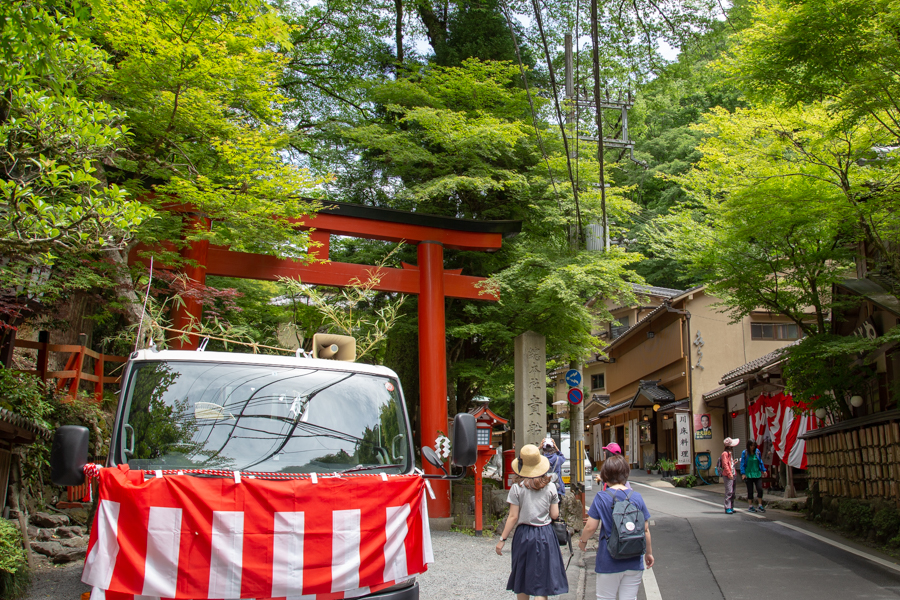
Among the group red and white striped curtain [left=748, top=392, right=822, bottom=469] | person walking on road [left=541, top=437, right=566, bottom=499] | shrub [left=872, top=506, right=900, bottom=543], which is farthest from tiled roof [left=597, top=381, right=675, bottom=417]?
person walking on road [left=541, top=437, right=566, bottom=499]

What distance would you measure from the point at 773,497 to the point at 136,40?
20.7 m

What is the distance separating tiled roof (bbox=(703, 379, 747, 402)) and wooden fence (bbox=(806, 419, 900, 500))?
7.62 m

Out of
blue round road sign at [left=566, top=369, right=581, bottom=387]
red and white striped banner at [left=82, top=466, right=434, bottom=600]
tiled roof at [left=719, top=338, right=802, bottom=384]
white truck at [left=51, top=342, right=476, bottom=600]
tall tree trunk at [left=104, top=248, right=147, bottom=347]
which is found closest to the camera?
red and white striped banner at [left=82, top=466, right=434, bottom=600]

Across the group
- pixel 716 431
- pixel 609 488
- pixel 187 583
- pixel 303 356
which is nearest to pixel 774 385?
pixel 716 431

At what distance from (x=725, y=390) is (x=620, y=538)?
73.8ft

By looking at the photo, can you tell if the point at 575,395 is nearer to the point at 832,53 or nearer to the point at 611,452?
the point at 611,452

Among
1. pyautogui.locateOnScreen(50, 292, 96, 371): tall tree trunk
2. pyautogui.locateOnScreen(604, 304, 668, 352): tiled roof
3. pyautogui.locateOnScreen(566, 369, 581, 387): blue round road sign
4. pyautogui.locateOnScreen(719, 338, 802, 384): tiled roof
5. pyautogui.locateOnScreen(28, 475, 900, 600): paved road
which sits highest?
pyautogui.locateOnScreen(604, 304, 668, 352): tiled roof

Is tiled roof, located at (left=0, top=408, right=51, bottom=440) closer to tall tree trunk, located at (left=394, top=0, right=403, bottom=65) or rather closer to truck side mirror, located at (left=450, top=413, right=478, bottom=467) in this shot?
truck side mirror, located at (left=450, top=413, right=478, bottom=467)

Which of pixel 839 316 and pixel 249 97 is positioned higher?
pixel 249 97

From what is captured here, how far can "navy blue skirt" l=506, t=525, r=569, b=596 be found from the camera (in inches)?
219

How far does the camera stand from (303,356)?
545 cm

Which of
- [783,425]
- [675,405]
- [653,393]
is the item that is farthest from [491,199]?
[653,393]

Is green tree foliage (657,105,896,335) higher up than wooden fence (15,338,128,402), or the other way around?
green tree foliage (657,105,896,335)

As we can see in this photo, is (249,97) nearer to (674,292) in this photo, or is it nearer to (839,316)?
(839,316)
